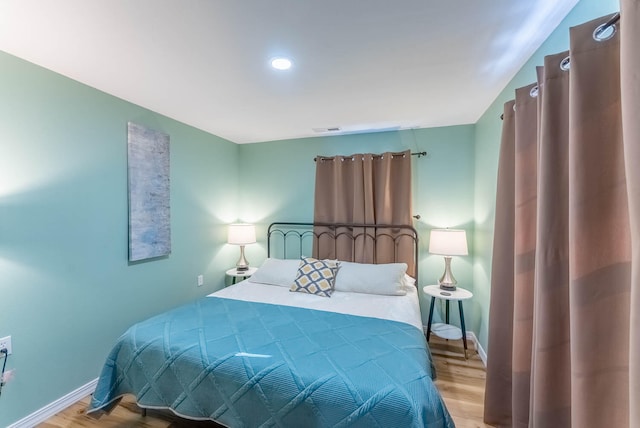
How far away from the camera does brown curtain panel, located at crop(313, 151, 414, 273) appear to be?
3174 mm

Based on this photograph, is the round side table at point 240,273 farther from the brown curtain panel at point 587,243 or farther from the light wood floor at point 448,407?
the brown curtain panel at point 587,243

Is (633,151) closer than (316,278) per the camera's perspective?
Yes

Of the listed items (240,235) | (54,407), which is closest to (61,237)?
(54,407)

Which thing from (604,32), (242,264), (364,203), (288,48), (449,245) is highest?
(288,48)

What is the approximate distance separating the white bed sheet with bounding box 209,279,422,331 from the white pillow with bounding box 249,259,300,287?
9 cm

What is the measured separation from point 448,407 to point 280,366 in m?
1.43

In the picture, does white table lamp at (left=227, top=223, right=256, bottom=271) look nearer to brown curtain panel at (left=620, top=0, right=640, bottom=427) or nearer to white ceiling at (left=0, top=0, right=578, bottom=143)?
white ceiling at (left=0, top=0, right=578, bottom=143)

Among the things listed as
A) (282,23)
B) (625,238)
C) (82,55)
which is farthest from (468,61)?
(82,55)

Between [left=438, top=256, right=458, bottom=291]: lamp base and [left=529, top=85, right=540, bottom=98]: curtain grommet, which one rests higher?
[left=529, top=85, right=540, bottom=98]: curtain grommet

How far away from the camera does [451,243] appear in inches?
106

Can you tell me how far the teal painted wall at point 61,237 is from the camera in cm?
173

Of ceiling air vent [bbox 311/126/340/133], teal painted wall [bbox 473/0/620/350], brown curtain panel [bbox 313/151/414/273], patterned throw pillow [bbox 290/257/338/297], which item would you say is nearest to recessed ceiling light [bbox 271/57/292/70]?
ceiling air vent [bbox 311/126/340/133]

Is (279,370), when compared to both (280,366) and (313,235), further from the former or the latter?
(313,235)

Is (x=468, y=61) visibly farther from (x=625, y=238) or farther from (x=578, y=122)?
(x=625, y=238)
